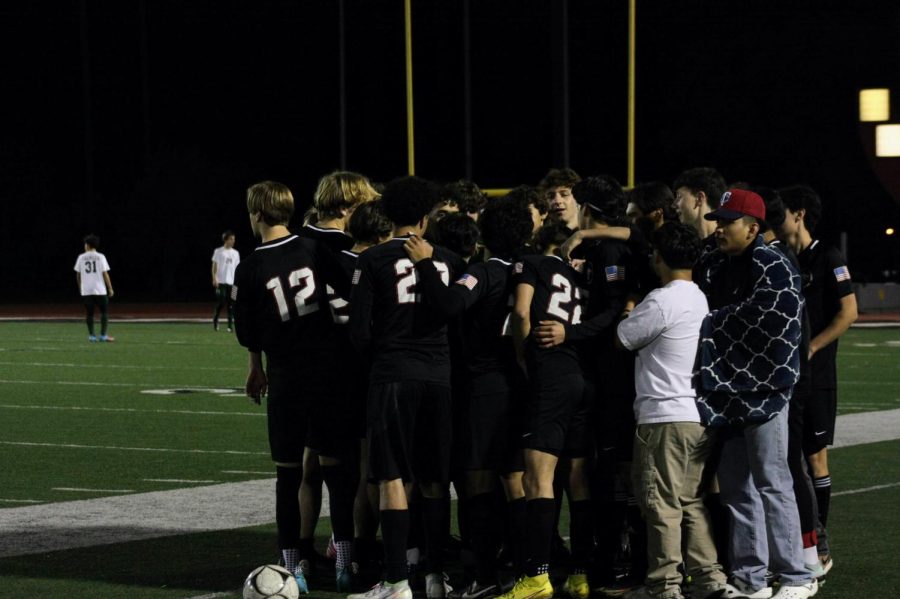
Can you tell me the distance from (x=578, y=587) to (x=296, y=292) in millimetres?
1832

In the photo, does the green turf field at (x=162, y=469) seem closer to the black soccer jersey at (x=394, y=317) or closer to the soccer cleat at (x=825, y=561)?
the soccer cleat at (x=825, y=561)

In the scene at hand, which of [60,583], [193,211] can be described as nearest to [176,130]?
[193,211]

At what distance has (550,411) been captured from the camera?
6613 millimetres

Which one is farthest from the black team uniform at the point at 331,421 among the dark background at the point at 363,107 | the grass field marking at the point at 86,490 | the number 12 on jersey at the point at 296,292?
the dark background at the point at 363,107

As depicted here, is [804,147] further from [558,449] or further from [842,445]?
[558,449]

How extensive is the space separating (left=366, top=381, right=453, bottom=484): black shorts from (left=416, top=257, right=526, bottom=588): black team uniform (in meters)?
0.12

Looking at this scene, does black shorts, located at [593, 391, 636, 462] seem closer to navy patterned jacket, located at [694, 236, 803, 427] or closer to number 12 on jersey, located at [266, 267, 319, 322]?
navy patterned jacket, located at [694, 236, 803, 427]

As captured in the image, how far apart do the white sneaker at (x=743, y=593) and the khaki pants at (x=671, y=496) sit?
0.06 meters

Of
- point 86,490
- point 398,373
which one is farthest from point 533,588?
point 86,490

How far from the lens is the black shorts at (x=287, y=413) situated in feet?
23.2

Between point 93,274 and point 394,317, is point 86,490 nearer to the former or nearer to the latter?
point 394,317

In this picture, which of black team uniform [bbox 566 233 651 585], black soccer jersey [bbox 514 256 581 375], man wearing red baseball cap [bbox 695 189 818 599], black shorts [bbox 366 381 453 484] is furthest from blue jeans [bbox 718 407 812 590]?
black shorts [bbox 366 381 453 484]

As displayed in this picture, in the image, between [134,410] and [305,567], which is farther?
[134,410]

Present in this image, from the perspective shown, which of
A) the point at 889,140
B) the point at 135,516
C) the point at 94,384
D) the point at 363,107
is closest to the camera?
the point at 135,516
